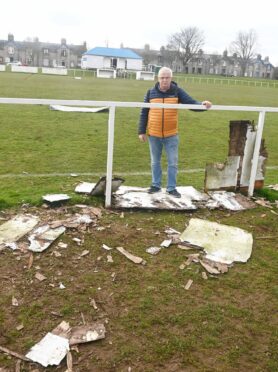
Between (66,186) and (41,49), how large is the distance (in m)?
119

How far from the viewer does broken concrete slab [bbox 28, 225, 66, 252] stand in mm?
4145

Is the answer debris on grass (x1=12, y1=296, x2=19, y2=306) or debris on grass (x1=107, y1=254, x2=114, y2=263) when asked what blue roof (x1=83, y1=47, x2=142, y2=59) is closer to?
debris on grass (x1=107, y1=254, x2=114, y2=263)

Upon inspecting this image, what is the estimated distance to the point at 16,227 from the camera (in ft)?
15.0

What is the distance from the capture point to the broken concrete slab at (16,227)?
14.2ft

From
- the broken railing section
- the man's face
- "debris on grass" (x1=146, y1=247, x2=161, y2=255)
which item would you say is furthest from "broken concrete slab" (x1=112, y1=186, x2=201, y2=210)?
the man's face

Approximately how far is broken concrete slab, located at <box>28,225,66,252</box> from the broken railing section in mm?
2539

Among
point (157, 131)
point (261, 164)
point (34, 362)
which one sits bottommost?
point (34, 362)

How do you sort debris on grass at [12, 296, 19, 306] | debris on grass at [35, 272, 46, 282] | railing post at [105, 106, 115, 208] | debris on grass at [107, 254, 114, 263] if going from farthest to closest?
railing post at [105, 106, 115, 208]
debris on grass at [107, 254, 114, 263]
debris on grass at [35, 272, 46, 282]
debris on grass at [12, 296, 19, 306]

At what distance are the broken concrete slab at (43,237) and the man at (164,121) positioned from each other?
5.76ft

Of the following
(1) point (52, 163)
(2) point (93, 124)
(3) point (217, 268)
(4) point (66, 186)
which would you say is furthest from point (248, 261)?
(2) point (93, 124)

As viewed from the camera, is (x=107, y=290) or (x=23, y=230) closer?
(x=107, y=290)

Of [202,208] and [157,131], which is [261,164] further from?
[157,131]

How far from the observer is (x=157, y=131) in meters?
5.46

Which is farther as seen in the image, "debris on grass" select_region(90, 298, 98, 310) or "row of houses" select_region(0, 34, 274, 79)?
"row of houses" select_region(0, 34, 274, 79)
